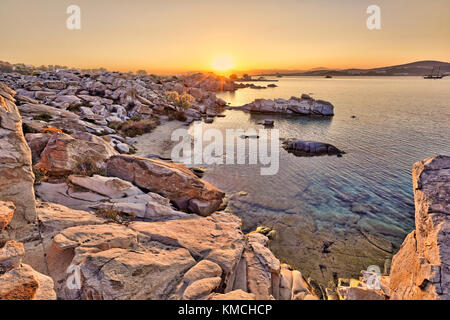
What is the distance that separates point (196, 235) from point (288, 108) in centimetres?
6039

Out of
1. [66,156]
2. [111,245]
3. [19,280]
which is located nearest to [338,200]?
[111,245]

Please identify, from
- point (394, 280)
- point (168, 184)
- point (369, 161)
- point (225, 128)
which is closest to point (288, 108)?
point (225, 128)

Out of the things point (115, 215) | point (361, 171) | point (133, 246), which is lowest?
point (361, 171)

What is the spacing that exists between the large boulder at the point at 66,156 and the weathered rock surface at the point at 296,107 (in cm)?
5554

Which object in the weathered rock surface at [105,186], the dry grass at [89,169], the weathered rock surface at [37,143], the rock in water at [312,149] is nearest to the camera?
the weathered rock surface at [105,186]

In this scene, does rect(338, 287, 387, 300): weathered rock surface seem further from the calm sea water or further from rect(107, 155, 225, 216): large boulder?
rect(107, 155, 225, 216): large boulder

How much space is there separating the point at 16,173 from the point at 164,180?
7952 millimetres

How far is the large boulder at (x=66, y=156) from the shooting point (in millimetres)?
13594

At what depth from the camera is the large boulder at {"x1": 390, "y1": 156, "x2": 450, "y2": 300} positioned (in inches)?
222

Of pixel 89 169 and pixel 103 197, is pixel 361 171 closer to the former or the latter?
pixel 103 197

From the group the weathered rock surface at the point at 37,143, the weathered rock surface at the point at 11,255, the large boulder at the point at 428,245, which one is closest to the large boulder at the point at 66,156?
the weathered rock surface at the point at 37,143

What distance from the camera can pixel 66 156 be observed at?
1407 centimetres

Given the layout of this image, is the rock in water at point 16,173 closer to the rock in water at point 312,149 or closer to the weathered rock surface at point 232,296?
the weathered rock surface at point 232,296
